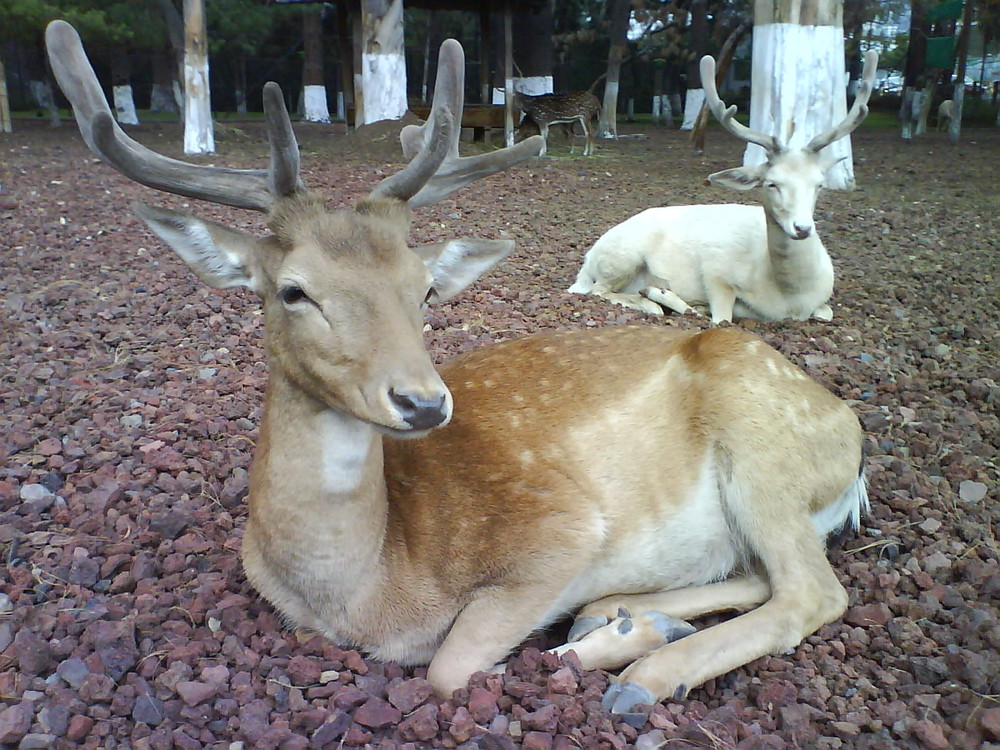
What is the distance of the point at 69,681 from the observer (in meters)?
2.23

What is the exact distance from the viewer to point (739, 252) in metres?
5.97

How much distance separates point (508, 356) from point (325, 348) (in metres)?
0.98

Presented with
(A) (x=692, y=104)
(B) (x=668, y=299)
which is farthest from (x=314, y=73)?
(B) (x=668, y=299)

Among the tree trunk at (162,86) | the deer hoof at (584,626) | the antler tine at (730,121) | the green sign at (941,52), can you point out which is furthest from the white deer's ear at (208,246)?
the tree trunk at (162,86)

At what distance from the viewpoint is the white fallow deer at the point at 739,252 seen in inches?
220

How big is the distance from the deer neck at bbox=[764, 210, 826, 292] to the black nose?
4070mm

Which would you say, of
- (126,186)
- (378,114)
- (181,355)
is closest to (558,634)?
(181,355)

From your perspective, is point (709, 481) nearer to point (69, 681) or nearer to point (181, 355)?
point (69, 681)

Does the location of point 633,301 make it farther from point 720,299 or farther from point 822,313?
point 822,313

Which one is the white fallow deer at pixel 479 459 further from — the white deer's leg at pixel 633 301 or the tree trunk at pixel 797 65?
the tree trunk at pixel 797 65

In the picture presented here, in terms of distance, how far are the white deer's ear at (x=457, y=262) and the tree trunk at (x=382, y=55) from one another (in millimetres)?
10118

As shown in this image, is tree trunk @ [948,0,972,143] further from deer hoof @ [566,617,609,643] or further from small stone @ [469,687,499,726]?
small stone @ [469,687,499,726]

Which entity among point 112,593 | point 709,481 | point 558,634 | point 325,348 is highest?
point 325,348

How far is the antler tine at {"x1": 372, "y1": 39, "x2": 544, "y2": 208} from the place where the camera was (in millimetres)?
2359
